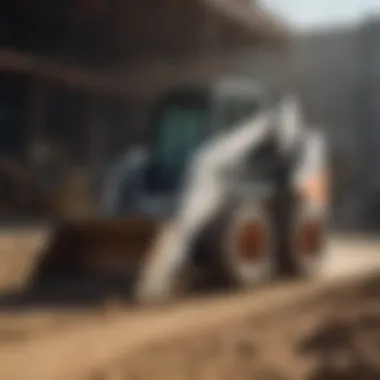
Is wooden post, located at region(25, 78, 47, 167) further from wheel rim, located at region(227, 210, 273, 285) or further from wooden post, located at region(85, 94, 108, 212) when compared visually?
wheel rim, located at region(227, 210, 273, 285)

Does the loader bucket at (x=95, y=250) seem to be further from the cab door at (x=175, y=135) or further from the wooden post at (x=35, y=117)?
the wooden post at (x=35, y=117)

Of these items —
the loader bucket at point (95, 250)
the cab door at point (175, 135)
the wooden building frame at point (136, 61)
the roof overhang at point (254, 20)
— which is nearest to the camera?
the roof overhang at point (254, 20)

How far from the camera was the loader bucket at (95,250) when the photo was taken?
194cm

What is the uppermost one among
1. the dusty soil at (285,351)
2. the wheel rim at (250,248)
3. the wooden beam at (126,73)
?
the wooden beam at (126,73)

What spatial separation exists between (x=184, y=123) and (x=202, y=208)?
22cm

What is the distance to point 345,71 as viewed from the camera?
4.17ft

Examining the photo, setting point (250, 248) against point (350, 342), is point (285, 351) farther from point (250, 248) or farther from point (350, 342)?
point (250, 248)

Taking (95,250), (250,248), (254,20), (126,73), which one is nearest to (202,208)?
(250,248)

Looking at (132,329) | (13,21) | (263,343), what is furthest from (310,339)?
(13,21)

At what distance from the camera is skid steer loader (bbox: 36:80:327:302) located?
5.97 feet

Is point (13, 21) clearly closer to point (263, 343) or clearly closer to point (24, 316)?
point (24, 316)

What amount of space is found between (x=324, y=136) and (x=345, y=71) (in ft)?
0.40

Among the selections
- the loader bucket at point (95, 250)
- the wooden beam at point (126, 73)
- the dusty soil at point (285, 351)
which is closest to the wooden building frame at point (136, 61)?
the wooden beam at point (126, 73)

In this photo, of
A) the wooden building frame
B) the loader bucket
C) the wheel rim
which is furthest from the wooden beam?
the wheel rim
